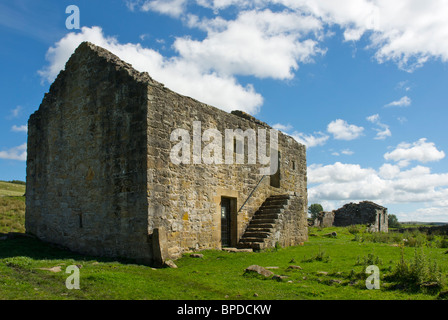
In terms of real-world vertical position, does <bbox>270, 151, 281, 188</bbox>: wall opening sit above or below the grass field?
above

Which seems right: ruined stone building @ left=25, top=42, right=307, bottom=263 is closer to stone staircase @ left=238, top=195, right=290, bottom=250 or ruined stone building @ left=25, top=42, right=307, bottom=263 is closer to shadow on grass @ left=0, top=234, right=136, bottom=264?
stone staircase @ left=238, top=195, right=290, bottom=250

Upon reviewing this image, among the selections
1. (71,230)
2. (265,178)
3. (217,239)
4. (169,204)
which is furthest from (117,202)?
(265,178)

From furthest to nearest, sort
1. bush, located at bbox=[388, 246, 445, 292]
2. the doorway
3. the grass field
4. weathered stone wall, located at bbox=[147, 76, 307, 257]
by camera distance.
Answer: the doorway, weathered stone wall, located at bbox=[147, 76, 307, 257], bush, located at bbox=[388, 246, 445, 292], the grass field

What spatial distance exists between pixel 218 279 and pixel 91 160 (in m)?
6.96

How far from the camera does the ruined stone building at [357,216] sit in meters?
34.1

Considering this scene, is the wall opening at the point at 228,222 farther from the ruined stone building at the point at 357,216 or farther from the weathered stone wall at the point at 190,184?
the ruined stone building at the point at 357,216

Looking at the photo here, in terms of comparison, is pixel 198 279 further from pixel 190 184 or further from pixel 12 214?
pixel 12 214

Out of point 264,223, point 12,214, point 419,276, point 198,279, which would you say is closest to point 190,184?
point 264,223

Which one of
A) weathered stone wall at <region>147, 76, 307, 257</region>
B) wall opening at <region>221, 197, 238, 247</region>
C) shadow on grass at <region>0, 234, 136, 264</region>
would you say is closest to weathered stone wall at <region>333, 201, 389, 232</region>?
weathered stone wall at <region>147, 76, 307, 257</region>

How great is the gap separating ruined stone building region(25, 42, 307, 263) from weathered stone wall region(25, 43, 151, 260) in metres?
0.04

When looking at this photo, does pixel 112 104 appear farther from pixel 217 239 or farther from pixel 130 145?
pixel 217 239

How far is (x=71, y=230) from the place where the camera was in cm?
1419

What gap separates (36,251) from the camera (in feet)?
42.8

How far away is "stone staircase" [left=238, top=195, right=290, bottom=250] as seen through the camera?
611 inches
